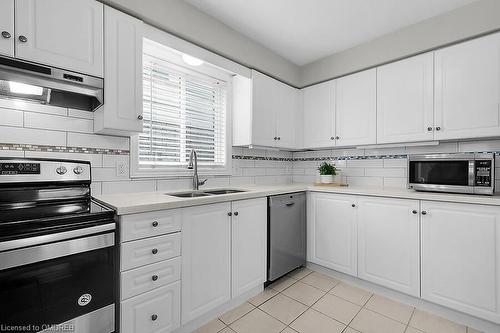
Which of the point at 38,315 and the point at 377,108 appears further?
the point at 377,108

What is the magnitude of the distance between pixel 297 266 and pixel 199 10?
2595 mm

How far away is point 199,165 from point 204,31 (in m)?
1.21

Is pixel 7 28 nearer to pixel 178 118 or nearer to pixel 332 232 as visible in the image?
pixel 178 118

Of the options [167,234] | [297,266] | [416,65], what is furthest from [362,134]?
[167,234]

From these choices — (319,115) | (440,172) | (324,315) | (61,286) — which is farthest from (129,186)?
(440,172)

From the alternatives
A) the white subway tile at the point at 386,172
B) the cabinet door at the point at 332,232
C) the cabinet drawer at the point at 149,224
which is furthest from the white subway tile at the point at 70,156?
the white subway tile at the point at 386,172

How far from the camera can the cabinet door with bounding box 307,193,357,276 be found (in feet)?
7.66

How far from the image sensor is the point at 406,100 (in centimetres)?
229

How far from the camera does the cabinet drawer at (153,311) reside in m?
1.34

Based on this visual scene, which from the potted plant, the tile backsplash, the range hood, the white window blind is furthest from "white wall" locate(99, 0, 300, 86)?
the potted plant

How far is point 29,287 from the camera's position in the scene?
103cm

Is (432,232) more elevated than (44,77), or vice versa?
(44,77)

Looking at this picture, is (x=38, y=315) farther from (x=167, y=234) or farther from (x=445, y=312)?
(x=445, y=312)

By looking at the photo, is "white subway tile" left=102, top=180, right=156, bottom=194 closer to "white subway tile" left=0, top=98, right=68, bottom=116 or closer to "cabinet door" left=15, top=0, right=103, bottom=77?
"white subway tile" left=0, top=98, right=68, bottom=116
